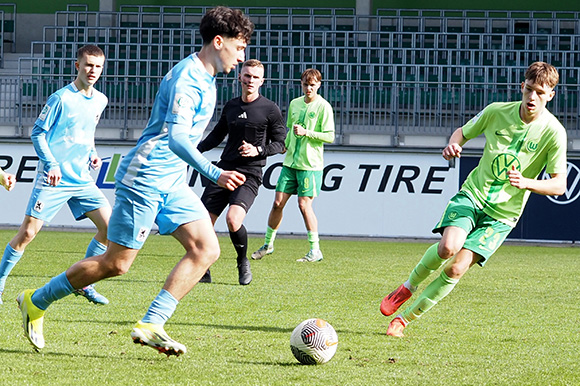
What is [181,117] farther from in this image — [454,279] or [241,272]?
[241,272]

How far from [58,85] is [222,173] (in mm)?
13603

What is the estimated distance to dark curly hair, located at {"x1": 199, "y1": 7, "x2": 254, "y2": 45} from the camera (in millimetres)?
4258

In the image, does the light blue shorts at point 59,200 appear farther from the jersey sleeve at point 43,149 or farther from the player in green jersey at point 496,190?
the player in green jersey at point 496,190

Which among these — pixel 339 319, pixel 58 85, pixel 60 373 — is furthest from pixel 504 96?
pixel 60 373

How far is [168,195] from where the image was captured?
14.3 ft

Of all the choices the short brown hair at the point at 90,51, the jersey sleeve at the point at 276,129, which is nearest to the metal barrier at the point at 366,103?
the jersey sleeve at the point at 276,129

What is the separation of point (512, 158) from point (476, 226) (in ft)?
1.59

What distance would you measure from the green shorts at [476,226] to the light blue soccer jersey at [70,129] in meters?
2.79

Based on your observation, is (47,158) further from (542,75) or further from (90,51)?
(542,75)

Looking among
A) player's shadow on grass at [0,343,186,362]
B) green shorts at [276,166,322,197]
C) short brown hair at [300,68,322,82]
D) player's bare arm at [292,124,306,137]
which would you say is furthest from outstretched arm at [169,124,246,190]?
green shorts at [276,166,322,197]

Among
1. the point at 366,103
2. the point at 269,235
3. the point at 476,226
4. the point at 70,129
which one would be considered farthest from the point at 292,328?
the point at 366,103

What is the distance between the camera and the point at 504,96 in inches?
653

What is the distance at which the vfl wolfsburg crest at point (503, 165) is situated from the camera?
17.6ft

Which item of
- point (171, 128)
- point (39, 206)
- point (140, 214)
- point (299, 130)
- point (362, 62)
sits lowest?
point (39, 206)
